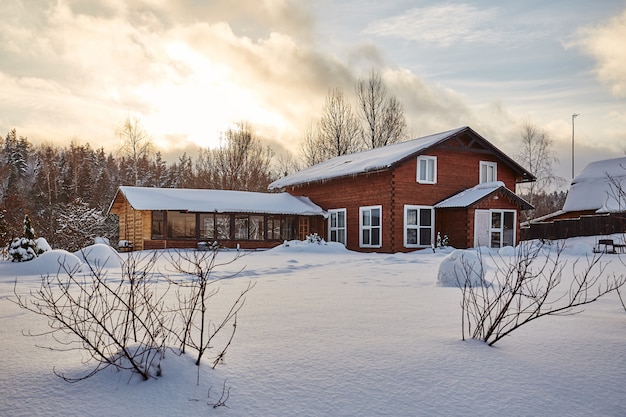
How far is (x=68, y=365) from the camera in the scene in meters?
3.32

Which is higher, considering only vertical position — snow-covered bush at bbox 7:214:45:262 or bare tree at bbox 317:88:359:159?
bare tree at bbox 317:88:359:159

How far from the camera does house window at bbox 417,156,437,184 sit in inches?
801

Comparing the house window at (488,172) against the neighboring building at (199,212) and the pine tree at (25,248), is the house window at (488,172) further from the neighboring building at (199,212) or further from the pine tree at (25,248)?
the pine tree at (25,248)

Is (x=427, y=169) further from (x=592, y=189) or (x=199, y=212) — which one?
(x=592, y=189)

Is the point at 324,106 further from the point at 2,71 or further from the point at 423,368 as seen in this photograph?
the point at 423,368

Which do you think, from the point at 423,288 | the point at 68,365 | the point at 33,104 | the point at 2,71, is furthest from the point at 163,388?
the point at 33,104

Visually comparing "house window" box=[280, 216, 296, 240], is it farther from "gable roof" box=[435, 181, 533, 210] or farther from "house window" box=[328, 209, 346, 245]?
"gable roof" box=[435, 181, 533, 210]

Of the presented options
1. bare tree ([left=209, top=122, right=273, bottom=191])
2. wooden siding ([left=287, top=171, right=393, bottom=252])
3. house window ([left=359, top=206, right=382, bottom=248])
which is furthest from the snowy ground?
bare tree ([left=209, top=122, right=273, bottom=191])

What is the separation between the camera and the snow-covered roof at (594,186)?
30.7m

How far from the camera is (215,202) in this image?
77.2 ft

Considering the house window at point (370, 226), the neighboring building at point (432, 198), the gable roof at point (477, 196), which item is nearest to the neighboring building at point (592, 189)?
the neighboring building at point (432, 198)

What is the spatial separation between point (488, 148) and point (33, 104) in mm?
18258

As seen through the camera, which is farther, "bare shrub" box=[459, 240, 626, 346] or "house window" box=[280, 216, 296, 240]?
"house window" box=[280, 216, 296, 240]

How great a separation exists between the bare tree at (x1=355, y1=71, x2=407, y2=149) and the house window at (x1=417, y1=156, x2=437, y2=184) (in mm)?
15083
